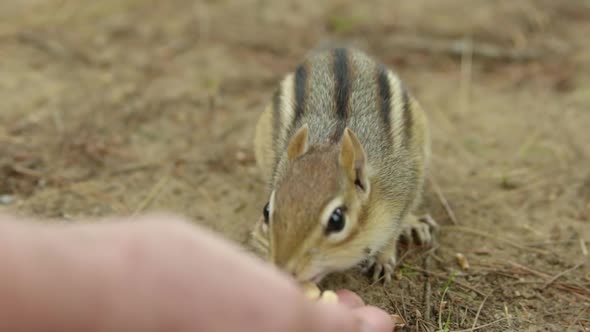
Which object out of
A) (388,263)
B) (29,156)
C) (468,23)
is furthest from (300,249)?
(468,23)

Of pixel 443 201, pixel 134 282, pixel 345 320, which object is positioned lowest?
pixel 443 201

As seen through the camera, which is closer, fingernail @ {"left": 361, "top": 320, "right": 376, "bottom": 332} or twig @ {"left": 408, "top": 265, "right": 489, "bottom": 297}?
fingernail @ {"left": 361, "top": 320, "right": 376, "bottom": 332}

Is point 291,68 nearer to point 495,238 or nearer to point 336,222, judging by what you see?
point 495,238

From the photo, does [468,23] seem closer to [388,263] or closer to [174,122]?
[174,122]

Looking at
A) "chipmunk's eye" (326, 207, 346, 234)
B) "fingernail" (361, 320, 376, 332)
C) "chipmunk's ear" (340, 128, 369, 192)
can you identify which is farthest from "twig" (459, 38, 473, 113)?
"fingernail" (361, 320, 376, 332)

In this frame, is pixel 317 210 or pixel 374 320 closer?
pixel 374 320

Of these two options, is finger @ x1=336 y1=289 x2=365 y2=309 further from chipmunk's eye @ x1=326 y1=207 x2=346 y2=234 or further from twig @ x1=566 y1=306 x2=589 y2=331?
twig @ x1=566 y1=306 x2=589 y2=331

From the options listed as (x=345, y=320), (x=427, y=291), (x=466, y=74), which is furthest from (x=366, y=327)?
(x=466, y=74)
